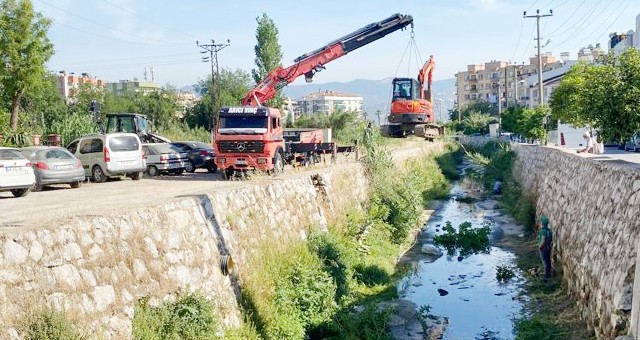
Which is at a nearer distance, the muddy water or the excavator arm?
the muddy water

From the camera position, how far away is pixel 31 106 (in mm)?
59750

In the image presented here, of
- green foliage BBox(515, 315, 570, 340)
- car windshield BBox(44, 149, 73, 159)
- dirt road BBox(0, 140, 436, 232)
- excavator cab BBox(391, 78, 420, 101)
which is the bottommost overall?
green foliage BBox(515, 315, 570, 340)

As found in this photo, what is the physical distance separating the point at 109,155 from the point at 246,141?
4928 mm

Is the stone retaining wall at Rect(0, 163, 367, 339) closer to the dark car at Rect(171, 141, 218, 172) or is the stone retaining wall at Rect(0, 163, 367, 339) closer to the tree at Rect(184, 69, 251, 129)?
the dark car at Rect(171, 141, 218, 172)

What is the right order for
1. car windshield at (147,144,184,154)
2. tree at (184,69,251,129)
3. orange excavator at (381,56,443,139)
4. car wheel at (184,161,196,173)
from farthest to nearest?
tree at (184,69,251,129), orange excavator at (381,56,443,139), car wheel at (184,161,196,173), car windshield at (147,144,184,154)

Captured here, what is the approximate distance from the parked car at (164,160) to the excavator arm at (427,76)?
13922 millimetres

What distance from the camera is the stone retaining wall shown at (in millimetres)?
6145

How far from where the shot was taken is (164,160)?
23406 mm

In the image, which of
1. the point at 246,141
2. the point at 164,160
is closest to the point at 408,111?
the point at 164,160

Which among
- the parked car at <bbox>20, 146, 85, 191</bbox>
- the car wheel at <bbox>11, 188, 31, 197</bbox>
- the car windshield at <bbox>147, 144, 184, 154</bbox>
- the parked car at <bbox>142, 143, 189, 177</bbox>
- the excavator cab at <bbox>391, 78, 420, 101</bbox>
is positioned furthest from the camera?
the excavator cab at <bbox>391, 78, 420, 101</bbox>

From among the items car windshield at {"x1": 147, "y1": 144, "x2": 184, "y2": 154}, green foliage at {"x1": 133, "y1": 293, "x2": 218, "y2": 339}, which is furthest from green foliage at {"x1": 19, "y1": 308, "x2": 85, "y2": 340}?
car windshield at {"x1": 147, "y1": 144, "x2": 184, "y2": 154}

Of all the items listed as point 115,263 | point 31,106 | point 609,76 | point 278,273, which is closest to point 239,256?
point 278,273

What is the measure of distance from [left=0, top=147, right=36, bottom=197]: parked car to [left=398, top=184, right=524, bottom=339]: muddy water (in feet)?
33.7

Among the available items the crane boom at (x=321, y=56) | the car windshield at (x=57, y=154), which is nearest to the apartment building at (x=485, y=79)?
the crane boom at (x=321, y=56)
